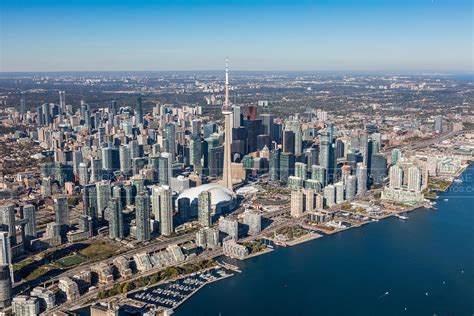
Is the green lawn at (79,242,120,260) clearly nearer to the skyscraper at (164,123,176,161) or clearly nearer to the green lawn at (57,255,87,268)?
the green lawn at (57,255,87,268)

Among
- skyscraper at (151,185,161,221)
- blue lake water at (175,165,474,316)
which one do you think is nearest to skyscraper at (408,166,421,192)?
blue lake water at (175,165,474,316)

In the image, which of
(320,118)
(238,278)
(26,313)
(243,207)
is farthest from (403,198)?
(320,118)

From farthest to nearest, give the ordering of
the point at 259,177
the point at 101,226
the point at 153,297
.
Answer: the point at 259,177 < the point at 101,226 < the point at 153,297

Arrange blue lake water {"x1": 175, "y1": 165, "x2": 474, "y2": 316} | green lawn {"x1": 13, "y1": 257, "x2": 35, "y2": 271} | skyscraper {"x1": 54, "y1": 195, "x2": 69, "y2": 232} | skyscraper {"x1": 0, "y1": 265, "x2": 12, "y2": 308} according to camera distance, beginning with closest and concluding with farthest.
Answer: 1. skyscraper {"x1": 0, "y1": 265, "x2": 12, "y2": 308}
2. blue lake water {"x1": 175, "y1": 165, "x2": 474, "y2": 316}
3. green lawn {"x1": 13, "y1": 257, "x2": 35, "y2": 271}
4. skyscraper {"x1": 54, "y1": 195, "x2": 69, "y2": 232}

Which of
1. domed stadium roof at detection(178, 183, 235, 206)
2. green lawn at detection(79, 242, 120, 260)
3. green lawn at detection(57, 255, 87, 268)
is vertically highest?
domed stadium roof at detection(178, 183, 235, 206)

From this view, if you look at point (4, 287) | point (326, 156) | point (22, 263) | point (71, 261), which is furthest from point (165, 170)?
point (4, 287)

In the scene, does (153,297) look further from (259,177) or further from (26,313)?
(259,177)
